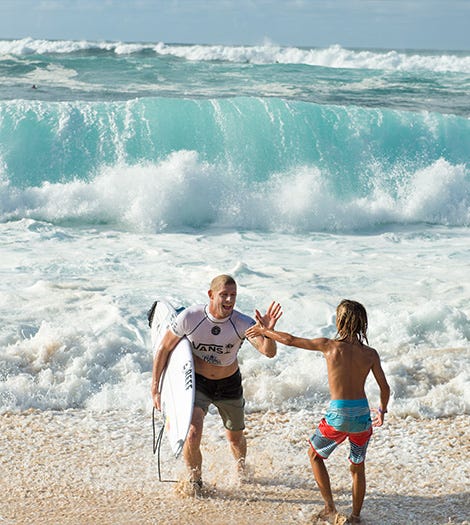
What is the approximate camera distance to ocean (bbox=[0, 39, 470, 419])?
261 inches

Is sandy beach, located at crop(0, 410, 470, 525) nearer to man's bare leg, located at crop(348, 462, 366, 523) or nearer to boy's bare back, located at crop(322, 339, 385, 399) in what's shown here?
man's bare leg, located at crop(348, 462, 366, 523)

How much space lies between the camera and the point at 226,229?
12.7 metres

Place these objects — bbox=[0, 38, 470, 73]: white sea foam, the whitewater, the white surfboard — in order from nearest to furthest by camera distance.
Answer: the white surfboard
the whitewater
bbox=[0, 38, 470, 73]: white sea foam

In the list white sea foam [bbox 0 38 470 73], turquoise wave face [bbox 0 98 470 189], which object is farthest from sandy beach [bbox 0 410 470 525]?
white sea foam [bbox 0 38 470 73]

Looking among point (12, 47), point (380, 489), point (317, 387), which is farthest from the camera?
point (12, 47)

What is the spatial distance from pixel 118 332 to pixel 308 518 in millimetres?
3567

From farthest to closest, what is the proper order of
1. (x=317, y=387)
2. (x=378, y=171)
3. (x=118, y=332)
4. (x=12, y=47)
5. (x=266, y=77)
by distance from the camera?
(x=12, y=47), (x=266, y=77), (x=378, y=171), (x=118, y=332), (x=317, y=387)

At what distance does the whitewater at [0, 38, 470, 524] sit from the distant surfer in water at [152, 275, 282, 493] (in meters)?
0.48

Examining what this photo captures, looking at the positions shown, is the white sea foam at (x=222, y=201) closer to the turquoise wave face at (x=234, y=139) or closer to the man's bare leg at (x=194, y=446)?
the turquoise wave face at (x=234, y=139)

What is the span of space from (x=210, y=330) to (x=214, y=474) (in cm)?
102

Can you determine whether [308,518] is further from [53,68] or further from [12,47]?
[12,47]

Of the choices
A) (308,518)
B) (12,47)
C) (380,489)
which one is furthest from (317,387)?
(12,47)

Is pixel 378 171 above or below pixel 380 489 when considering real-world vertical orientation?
above

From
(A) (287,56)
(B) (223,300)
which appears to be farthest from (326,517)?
(A) (287,56)
